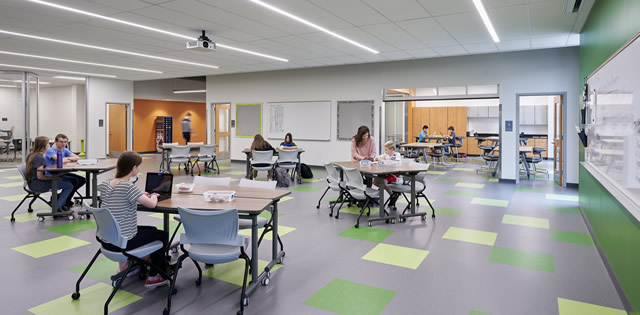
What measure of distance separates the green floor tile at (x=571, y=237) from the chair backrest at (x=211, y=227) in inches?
153

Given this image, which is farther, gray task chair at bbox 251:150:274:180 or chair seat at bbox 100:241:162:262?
gray task chair at bbox 251:150:274:180

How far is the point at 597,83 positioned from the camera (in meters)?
4.15

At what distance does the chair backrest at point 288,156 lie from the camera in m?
8.60

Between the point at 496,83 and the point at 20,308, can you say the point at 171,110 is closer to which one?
the point at 496,83

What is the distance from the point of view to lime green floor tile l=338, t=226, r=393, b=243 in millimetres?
4633

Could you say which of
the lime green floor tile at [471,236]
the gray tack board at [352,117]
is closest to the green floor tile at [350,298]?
the lime green floor tile at [471,236]

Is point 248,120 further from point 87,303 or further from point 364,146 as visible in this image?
point 87,303

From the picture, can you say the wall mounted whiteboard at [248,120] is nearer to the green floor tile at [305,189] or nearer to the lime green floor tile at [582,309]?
the green floor tile at [305,189]

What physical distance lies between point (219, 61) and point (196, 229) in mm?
7870

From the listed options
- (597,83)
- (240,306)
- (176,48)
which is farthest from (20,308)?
(176,48)

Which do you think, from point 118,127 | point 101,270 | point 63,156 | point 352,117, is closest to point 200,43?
point 63,156

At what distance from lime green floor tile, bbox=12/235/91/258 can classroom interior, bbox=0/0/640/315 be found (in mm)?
33

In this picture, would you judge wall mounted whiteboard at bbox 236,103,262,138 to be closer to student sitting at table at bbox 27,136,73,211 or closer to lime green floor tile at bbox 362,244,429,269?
student sitting at table at bbox 27,136,73,211

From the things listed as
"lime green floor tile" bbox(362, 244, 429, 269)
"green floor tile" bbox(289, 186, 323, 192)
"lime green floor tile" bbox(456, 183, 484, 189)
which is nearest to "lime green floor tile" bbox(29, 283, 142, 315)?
"lime green floor tile" bbox(362, 244, 429, 269)
